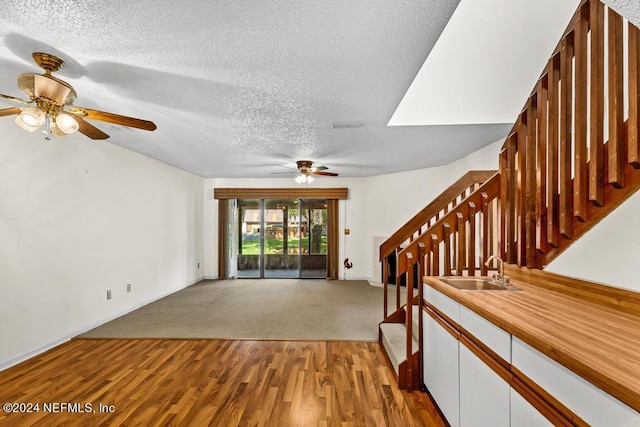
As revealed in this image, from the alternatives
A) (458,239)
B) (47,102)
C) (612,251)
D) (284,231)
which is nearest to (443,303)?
(458,239)

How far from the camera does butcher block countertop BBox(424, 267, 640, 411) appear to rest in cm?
79

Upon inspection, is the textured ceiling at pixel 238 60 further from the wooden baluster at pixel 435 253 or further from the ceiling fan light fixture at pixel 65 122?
the wooden baluster at pixel 435 253

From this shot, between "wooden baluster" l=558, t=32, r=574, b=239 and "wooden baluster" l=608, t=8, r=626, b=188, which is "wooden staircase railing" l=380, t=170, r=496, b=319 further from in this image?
"wooden baluster" l=608, t=8, r=626, b=188

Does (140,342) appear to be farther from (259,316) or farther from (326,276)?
(326,276)

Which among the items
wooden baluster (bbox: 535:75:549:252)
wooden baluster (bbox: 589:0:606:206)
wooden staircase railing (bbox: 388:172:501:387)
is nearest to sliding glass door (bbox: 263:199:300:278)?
wooden staircase railing (bbox: 388:172:501:387)

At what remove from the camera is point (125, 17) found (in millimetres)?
1478

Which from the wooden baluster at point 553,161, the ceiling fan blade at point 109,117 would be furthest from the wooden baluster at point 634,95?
the ceiling fan blade at point 109,117

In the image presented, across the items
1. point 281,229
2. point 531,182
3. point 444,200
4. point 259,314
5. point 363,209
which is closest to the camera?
point 531,182

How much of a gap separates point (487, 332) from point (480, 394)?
326mm

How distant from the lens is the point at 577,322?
3.80 ft

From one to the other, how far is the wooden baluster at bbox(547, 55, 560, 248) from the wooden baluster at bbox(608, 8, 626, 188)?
36cm

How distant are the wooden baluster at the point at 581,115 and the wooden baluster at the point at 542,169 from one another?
263 mm

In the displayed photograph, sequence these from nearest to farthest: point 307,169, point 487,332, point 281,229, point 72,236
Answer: point 487,332 → point 72,236 → point 307,169 → point 281,229

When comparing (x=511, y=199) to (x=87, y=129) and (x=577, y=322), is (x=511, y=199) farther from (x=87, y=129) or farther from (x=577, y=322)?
(x=87, y=129)
